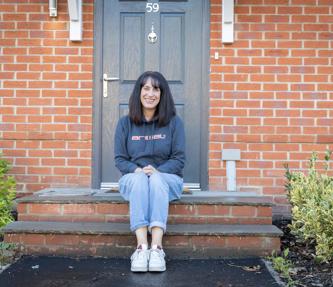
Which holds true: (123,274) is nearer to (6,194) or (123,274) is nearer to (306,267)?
(306,267)

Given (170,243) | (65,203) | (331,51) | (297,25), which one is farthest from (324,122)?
(65,203)

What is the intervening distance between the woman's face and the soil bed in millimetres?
1586

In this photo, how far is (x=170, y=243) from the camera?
365 cm

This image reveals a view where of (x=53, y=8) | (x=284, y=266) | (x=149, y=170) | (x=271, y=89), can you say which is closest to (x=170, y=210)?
(x=149, y=170)

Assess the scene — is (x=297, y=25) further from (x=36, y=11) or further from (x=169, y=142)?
(x=36, y=11)

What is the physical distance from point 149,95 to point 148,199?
85cm

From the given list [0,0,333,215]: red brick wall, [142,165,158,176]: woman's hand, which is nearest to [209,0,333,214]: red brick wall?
[0,0,333,215]: red brick wall

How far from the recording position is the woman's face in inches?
149

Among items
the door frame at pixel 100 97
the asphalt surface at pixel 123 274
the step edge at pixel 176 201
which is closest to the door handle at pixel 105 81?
the door frame at pixel 100 97

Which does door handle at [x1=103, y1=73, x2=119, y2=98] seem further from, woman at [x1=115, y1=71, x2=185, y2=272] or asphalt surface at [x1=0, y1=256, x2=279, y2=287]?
asphalt surface at [x1=0, y1=256, x2=279, y2=287]

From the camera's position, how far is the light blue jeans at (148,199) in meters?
3.40

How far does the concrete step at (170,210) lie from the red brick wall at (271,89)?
0.85 metres

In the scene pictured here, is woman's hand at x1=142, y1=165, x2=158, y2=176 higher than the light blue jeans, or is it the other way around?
woman's hand at x1=142, y1=165, x2=158, y2=176

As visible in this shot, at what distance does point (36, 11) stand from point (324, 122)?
124 inches
